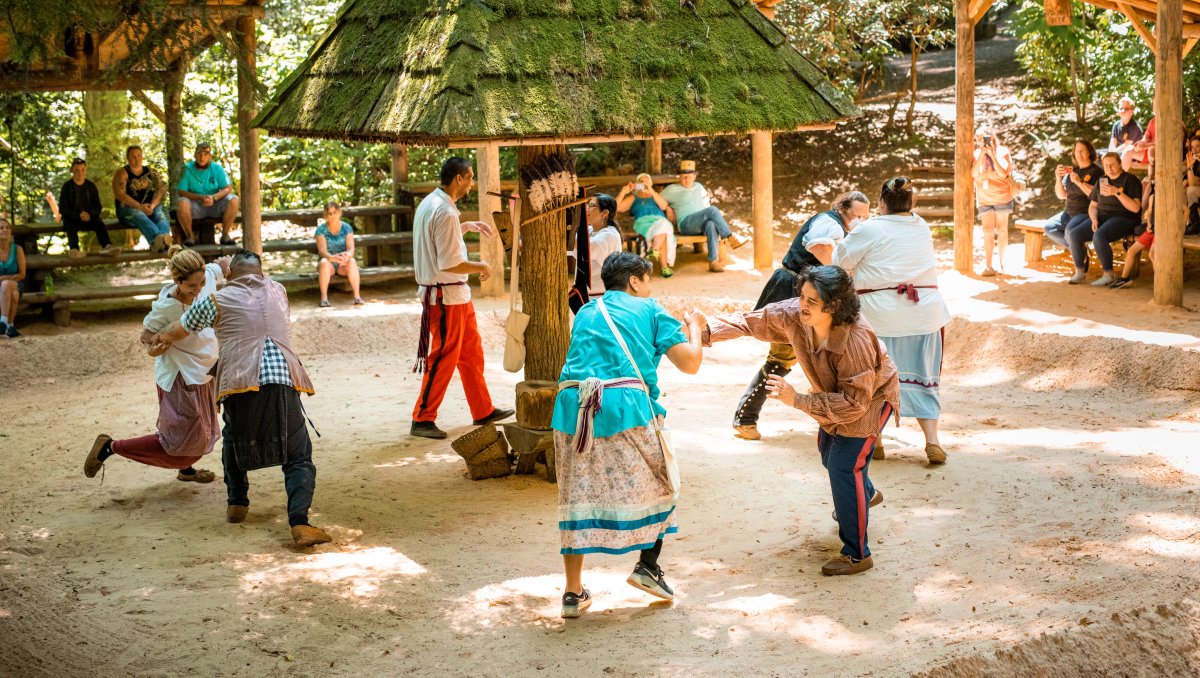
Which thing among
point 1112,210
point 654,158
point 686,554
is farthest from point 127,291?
point 1112,210

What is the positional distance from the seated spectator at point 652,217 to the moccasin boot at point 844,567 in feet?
28.4

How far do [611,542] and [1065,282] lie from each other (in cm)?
861

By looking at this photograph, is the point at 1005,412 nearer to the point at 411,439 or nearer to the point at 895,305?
the point at 895,305

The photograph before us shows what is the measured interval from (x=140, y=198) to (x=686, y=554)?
9.04m

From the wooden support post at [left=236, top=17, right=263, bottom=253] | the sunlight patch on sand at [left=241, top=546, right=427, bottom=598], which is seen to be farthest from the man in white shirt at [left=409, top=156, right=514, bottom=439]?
the wooden support post at [left=236, top=17, right=263, bottom=253]

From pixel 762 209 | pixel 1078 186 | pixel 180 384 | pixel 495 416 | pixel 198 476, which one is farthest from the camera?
pixel 762 209

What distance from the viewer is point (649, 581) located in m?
5.30

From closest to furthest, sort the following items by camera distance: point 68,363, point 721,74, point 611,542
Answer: point 611,542
point 721,74
point 68,363

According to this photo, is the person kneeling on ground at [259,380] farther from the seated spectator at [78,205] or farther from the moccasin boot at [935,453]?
the seated spectator at [78,205]

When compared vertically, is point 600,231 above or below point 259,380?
above

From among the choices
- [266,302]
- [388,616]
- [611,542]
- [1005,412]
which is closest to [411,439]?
[266,302]

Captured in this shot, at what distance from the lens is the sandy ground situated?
16.2 feet

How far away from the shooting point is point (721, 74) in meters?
6.73

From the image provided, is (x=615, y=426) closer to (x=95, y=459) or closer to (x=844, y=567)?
(x=844, y=567)
